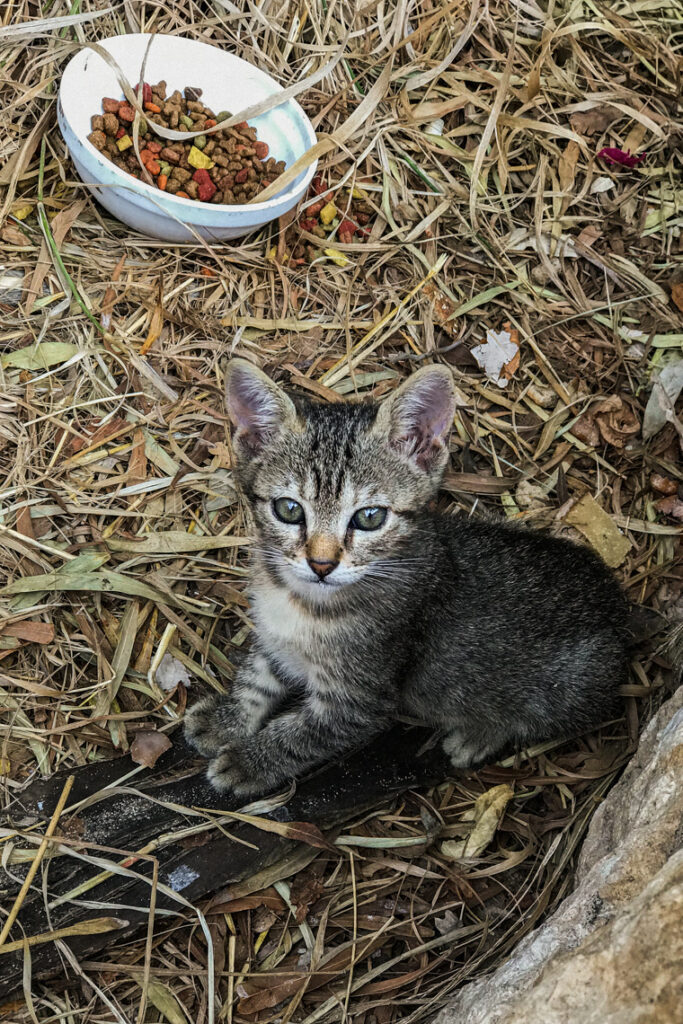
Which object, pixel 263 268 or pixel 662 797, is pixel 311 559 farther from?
pixel 263 268

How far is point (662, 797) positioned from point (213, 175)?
2957 mm

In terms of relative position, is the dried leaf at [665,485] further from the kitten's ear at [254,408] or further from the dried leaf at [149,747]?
the dried leaf at [149,747]

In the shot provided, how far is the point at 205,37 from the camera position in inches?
157

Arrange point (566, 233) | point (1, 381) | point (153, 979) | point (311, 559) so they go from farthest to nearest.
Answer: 1. point (566, 233)
2. point (1, 381)
3. point (153, 979)
4. point (311, 559)

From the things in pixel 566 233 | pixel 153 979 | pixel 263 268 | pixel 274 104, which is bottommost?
pixel 153 979

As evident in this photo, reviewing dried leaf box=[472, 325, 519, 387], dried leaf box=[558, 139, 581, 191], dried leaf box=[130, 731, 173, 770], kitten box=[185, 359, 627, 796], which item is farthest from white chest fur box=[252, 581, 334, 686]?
dried leaf box=[558, 139, 581, 191]

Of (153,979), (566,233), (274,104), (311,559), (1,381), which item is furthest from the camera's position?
(566,233)

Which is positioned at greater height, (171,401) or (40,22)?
(40,22)

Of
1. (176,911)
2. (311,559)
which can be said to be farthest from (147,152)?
(176,911)

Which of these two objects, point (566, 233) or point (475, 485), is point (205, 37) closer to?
point (566, 233)

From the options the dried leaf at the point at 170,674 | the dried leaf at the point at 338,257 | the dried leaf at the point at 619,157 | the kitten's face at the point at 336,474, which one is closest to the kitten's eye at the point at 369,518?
the kitten's face at the point at 336,474

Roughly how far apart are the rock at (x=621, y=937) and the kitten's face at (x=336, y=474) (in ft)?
3.06

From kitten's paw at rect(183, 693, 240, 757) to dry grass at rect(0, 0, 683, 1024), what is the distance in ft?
0.44

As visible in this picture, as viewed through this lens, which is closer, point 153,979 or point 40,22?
point 153,979
